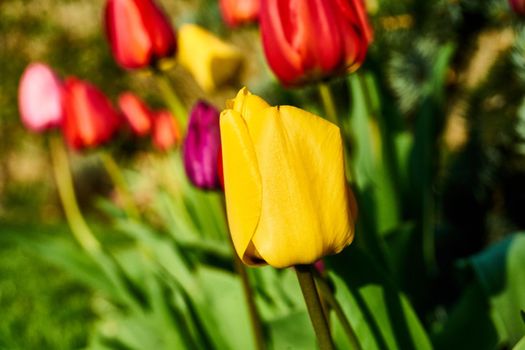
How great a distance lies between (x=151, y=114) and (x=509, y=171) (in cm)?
83

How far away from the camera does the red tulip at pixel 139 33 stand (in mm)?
1277

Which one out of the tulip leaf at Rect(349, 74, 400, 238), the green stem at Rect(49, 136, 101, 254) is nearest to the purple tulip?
the tulip leaf at Rect(349, 74, 400, 238)

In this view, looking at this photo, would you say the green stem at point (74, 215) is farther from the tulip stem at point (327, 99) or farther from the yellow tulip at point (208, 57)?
the tulip stem at point (327, 99)

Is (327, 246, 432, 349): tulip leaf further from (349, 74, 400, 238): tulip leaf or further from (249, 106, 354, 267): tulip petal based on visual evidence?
(349, 74, 400, 238): tulip leaf

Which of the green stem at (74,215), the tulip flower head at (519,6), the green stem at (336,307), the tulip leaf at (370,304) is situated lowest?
the green stem at (74,215)

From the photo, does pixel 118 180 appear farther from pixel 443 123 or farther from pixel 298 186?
pixel 298 186

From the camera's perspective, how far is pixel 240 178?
615mm

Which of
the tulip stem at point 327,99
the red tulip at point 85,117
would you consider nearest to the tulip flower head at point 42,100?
the red tulip at point 85,117

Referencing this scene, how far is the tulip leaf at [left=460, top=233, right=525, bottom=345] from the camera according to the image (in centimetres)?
106

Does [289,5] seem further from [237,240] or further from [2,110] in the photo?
[2,110]

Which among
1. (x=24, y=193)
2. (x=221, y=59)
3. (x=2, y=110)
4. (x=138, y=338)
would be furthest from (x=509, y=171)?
(x=24, y=193)

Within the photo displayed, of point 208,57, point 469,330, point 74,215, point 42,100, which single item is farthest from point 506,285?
point 74,215

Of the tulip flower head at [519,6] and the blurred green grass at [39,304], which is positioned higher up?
the tulip flower head at [519,6]

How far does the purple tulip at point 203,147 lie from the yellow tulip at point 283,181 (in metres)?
0.40
